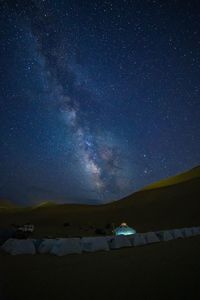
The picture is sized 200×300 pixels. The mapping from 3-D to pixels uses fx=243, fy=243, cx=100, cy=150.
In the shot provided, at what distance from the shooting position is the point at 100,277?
21.4 ft

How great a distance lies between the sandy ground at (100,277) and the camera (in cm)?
512

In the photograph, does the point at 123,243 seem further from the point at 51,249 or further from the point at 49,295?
the point at 49,295

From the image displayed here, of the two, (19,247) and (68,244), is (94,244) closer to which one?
(68,244)

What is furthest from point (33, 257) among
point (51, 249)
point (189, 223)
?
point (189, 223)

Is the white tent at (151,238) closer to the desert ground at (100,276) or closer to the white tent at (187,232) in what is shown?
the white tent at (187,232)

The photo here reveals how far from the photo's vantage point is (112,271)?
7.19 meters

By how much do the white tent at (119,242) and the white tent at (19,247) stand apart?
12.3 feet

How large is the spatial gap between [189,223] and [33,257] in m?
28.8

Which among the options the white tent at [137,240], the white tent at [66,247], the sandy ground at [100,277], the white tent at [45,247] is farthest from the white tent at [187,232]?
the white tent at [45,247]

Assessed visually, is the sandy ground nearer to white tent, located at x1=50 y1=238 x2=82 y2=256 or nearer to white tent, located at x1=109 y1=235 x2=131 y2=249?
white tent, located at x1=50 y1=238 x2=82 y2=256

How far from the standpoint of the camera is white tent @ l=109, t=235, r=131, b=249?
461 inches

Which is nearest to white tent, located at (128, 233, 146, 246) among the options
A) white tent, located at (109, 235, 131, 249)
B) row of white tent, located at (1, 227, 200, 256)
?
row of white tent, located at (1, 227, 200, 256)

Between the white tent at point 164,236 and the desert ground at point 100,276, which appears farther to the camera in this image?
the white tent at point 164,236

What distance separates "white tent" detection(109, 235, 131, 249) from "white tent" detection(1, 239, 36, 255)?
12.3 feet
